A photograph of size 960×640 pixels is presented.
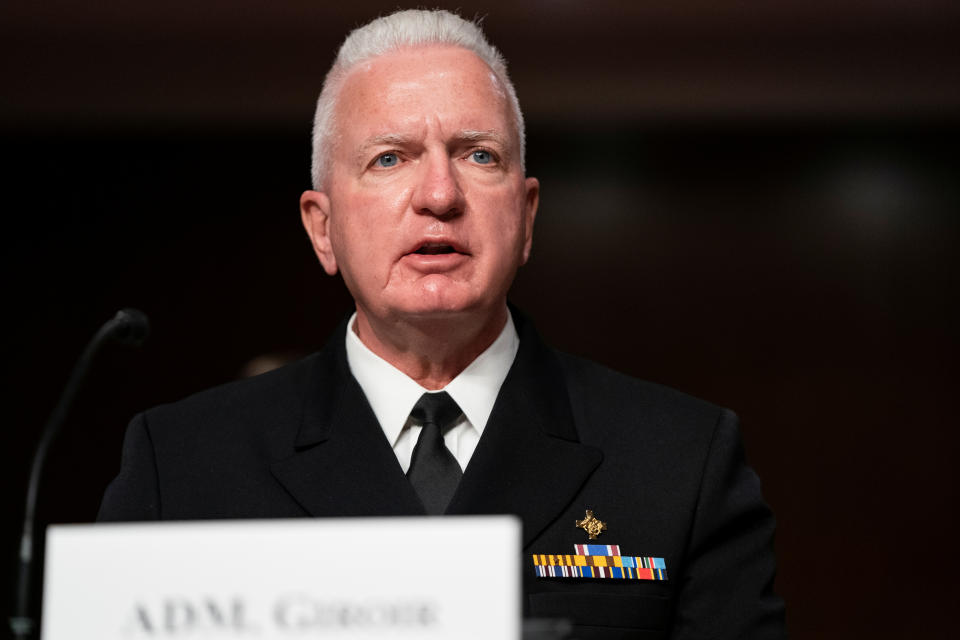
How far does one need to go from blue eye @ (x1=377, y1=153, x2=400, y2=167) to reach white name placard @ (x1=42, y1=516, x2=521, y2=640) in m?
0.83

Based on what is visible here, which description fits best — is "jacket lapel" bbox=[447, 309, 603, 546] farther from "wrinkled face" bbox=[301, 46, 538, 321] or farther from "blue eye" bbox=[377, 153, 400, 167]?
"blue eye" bbox=[377, 153, 400, 167]

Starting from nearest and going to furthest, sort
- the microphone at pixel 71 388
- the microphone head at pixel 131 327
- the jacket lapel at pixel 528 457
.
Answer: the microphone at pixel 71 388, the microphone head at pixel 131 327, the jacket lapel at pixel 528 457

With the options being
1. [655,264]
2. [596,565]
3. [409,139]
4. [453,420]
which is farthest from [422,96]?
[655,264]

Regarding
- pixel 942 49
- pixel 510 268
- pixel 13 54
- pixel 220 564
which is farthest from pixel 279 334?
pixel 220 564

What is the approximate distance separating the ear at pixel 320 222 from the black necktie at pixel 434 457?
31 cm

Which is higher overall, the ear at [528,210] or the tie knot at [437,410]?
the ear at [528,210]

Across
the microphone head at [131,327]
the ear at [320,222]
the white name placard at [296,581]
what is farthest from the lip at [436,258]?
the white name placard at [296,581]

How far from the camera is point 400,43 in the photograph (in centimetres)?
184

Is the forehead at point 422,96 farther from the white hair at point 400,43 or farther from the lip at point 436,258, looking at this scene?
the lip at point 436,258

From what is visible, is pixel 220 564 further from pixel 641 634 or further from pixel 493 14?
pixel 493 14

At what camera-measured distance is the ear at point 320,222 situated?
6.35ft

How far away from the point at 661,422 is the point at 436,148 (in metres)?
0.53

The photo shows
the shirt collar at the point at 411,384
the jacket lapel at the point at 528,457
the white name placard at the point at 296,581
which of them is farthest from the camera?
the shirt collar at the point at 411,384

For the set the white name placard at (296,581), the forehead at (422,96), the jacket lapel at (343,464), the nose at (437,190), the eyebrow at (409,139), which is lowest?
the white name placard at (296,581)
